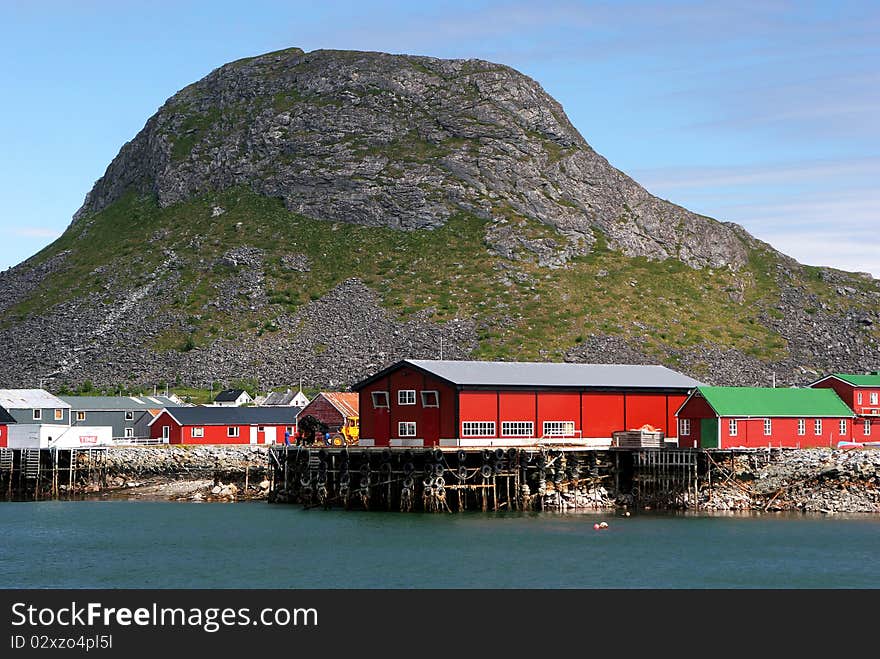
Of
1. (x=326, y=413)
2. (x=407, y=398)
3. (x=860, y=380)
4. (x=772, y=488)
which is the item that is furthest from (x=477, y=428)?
(x=326, y=413)

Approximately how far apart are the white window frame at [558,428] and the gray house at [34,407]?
49.5 m

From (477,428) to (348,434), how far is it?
24648 millimetres

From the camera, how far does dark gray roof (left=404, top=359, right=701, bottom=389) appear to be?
289 feet

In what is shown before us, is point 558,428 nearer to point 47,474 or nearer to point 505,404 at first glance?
point 505,404

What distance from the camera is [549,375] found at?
92.2 m

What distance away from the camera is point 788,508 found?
3140 inches

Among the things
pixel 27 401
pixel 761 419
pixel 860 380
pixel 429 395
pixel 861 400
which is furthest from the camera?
pixel 27 401

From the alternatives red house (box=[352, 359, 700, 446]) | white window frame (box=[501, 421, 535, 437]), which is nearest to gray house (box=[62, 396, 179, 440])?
red house (box=[352, 359, 700, 446])

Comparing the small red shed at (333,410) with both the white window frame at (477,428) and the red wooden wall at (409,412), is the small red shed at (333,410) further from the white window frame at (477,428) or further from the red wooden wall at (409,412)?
the white window frame at (477,428)

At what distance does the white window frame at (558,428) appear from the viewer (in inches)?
3506

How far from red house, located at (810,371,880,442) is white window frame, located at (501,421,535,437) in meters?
22.7

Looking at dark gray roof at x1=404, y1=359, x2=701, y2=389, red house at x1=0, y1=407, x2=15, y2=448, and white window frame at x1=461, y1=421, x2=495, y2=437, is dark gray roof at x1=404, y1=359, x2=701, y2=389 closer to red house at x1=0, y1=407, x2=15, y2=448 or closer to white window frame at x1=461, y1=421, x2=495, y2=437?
white window frame at x1=461, y1=421, x2=495, y2=437
